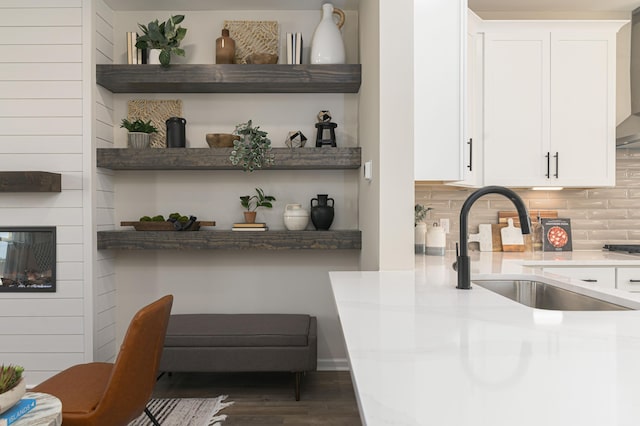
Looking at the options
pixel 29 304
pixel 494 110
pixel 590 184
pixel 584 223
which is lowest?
pixel 29 304

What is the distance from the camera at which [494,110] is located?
3203mm

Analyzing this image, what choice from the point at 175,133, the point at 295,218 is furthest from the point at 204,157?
the point at 295,218

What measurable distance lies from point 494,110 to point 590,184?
2.66 feet

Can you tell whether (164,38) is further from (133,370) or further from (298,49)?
(133,370)

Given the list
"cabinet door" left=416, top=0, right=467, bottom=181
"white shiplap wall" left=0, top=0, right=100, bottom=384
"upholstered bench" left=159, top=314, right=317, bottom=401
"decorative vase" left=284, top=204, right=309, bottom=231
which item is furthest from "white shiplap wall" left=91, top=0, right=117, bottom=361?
"cabinet door" left=416, top=0, right=467, bottom=181

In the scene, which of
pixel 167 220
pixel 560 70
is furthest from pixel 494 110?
pixel 167 220

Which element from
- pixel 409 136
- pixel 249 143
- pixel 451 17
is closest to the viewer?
pixel 409 136

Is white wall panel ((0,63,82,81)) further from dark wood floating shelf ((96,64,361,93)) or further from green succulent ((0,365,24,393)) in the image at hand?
green succulent ((0,365,24,393))

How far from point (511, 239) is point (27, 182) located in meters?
3.20

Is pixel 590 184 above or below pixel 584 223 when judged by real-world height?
above

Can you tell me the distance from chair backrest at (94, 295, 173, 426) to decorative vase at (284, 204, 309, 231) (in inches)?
52.1

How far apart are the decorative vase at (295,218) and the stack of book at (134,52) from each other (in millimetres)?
1394

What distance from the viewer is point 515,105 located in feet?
10.5

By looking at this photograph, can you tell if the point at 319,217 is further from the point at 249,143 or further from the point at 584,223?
the point at 584,223
